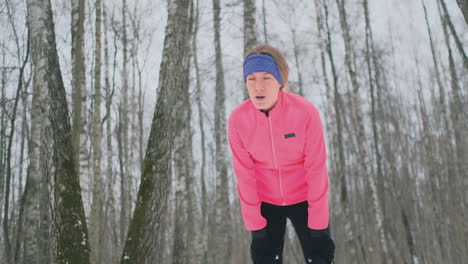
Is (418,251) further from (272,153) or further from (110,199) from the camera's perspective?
(272,153)

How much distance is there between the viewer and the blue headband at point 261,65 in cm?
192

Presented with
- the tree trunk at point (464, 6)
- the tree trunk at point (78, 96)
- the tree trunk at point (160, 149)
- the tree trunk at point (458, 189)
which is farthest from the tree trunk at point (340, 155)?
the tree trunk at point (160, 149)

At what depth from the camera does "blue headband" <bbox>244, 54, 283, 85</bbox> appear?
1.92 meters

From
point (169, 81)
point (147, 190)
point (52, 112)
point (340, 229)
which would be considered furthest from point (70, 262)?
point (340, 229)

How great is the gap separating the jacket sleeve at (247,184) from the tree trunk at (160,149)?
2147mm

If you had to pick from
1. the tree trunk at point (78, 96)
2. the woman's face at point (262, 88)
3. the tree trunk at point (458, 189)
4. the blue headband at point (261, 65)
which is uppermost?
the tree trunk at point (78, 96)

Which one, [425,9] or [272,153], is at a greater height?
[425,9]

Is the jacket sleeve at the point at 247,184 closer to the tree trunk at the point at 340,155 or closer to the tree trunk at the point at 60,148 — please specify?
the tree trunk at the point at 60,148

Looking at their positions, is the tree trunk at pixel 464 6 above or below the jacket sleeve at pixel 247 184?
above

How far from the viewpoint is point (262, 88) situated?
1930 mm

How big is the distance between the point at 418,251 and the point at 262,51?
58.4ft

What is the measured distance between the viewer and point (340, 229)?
20203 millimetres

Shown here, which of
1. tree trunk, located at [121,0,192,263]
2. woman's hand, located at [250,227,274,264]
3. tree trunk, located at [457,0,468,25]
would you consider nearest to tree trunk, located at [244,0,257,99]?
tree trunk, located at [121,0,192,263]

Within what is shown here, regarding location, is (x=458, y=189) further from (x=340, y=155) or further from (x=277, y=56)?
(x=277, y=56)
